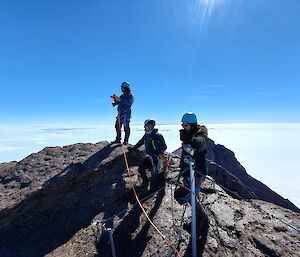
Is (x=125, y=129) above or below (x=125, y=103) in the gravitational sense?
below

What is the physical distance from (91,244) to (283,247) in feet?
23.7

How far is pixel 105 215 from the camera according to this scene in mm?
12219

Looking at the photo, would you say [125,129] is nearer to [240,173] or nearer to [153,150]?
[153,150]

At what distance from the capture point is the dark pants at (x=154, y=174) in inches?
504

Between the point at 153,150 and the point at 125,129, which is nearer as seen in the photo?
the point at 153,150

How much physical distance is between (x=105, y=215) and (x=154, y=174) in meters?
3.05

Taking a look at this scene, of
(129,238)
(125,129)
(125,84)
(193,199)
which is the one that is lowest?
(129,238)

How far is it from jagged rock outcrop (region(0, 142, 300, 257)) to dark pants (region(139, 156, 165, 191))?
0.54 metres

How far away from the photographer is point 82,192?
14195 mm

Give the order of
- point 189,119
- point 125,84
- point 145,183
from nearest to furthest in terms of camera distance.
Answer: point 189,119, point 145,183, point 125,84

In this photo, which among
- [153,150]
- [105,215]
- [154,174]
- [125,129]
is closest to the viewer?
[105,215]

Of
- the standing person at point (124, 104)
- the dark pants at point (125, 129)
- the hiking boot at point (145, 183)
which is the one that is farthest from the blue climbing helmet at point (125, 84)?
the hiking boot at point (145, 183)

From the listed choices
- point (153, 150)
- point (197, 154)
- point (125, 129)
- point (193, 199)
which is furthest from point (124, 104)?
point (193, 199)

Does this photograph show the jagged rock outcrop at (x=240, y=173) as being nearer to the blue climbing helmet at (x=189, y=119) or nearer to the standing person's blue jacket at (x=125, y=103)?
the standing person's blue jacket at (x=125, y=103)
